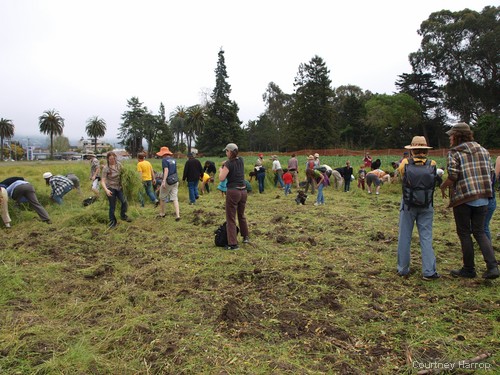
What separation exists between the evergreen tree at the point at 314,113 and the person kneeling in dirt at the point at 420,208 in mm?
53198

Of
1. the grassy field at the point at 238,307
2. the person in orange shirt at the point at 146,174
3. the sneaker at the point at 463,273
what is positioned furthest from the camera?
the person in orange shirt at the point at 146,174

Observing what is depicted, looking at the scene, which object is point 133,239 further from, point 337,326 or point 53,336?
point 337,326

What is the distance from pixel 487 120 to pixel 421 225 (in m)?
45.4

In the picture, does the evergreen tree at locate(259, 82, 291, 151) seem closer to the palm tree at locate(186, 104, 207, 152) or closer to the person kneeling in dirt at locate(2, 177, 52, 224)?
the palm tree at locate(186, 104, 207, 152)

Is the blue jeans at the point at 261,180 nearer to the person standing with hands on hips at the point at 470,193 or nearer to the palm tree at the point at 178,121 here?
the person standing with hands on hips at the point at 470,193

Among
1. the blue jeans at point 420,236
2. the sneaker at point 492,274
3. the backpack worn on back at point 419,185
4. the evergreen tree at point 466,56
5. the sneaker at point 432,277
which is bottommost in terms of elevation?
the sneaker at point 432,277

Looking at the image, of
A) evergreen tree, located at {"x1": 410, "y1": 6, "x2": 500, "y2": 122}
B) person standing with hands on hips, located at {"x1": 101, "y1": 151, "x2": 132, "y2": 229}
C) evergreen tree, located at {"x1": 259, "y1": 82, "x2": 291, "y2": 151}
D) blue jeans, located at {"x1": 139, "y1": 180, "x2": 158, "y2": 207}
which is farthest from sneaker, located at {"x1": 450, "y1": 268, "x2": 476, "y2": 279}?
evergreen tree, located at {"x1": 259, "y1": 82, "x2": 291, "y2": 151}

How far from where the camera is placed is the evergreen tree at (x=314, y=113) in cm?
5700

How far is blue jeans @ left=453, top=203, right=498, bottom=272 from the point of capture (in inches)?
163

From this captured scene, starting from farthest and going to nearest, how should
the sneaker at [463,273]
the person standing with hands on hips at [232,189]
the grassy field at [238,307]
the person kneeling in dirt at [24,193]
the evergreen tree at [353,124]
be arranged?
the evergreen tree at [353,124]
the person kneeling in dirt at [24,193]
the person standing with hands on hips at [232,189]
the sneaker at [463,273]
the grassy field at [238,307]

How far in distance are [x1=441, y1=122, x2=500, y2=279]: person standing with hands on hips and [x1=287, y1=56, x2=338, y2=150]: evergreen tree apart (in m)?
53.1

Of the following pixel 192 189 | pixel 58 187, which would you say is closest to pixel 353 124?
pixel 192 189

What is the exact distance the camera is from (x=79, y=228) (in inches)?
291

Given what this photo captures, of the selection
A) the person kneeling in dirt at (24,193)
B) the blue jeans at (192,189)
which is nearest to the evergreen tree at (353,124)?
the blue jeans at (192,189)
